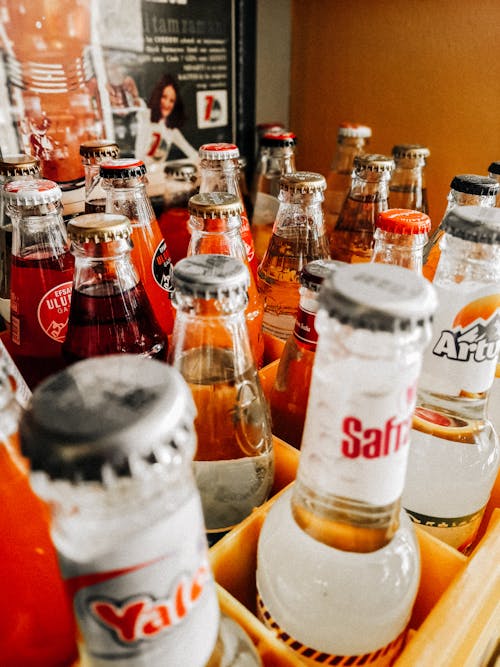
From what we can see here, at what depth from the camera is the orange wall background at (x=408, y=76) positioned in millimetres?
1164

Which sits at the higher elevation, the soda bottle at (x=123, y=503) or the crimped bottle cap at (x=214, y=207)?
the crimped bottle cap at (x=214, y=207)

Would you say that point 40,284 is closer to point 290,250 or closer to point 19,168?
point 19,168

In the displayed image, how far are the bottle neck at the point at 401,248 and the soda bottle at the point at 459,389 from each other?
163mm

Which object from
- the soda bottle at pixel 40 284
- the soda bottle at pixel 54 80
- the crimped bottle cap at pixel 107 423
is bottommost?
the soda bottle at pixel 40 284

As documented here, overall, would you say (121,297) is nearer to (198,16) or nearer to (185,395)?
(185,395)

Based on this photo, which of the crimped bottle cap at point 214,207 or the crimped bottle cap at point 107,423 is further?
the crimped bottle cap at point 214,207

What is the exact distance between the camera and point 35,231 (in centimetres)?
70

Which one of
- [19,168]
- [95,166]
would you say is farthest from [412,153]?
[19,168]

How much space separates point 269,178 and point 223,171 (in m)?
0.28

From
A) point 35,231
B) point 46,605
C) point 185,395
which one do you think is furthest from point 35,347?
point 185,395

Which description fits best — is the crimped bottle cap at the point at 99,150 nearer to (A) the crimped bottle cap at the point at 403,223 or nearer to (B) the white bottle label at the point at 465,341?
(A) the crimped bottle cap at the point at 403,223

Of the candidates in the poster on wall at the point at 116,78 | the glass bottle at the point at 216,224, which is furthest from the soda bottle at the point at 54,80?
the glass bottle at the point at 216,224

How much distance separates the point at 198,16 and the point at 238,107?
0.22 meters

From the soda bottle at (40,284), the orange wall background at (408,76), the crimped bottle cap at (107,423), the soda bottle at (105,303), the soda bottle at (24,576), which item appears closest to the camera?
the crimped bottle cap at (107,423)
